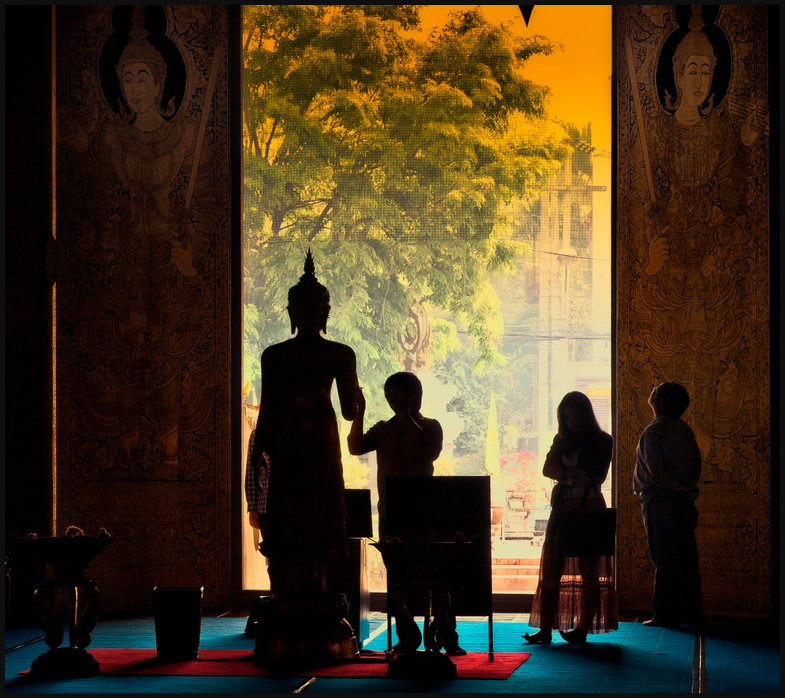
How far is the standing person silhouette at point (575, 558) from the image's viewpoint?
19.0ft

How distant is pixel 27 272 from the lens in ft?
24.0

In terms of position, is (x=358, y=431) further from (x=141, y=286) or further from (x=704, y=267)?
(x=704, y=267)

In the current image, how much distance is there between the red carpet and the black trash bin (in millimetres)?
71

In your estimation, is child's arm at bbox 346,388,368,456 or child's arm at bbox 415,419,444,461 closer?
child's arm at bbox 346,388,368,456

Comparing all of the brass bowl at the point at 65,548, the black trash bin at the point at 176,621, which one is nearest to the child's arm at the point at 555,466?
the black trash bin at the point at 176,621

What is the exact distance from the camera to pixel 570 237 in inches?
328

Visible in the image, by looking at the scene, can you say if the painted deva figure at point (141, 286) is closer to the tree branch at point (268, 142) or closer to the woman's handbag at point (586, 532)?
the tree branch at point (268, 142)

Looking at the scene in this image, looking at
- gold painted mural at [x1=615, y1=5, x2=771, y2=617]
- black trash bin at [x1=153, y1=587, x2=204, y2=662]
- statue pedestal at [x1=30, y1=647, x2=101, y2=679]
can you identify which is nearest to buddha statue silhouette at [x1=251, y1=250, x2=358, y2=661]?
black trash bin at [x1=153, y1=587, x2=204, y2=662]

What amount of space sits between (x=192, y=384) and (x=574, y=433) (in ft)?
10.00

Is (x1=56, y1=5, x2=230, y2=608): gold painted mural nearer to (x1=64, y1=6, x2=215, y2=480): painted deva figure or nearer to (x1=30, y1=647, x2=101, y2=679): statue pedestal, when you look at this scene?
(x1=64, y1=6, x2=215, y2=480): painted deva figure

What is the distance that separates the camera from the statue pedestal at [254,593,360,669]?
17.0 ft

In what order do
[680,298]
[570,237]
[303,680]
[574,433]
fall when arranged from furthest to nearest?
[570,237] < [680,298] < [574,433] < [303,680]

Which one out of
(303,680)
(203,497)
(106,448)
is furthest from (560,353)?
(303,680)

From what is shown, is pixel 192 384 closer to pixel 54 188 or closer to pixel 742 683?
pixel 54 188
